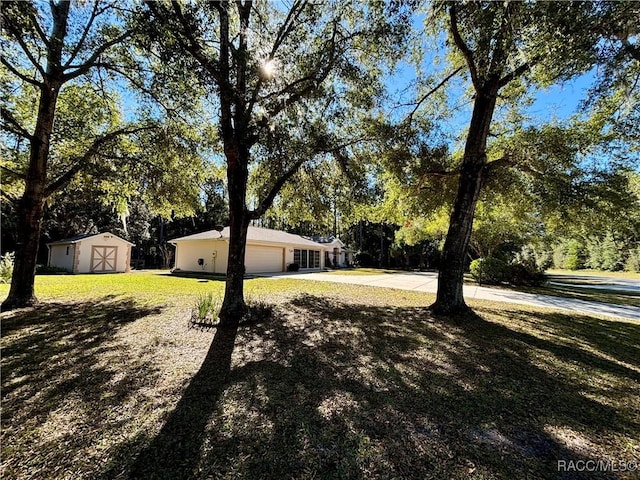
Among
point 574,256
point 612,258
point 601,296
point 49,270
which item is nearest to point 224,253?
point 49,270

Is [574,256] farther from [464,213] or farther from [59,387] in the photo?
[59,387]

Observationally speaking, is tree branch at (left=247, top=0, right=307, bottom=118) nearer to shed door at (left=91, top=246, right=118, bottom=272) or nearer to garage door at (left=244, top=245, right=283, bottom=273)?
garage door at (left=244, top=245, right=283, bottom=273)

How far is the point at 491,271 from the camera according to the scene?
14.5m

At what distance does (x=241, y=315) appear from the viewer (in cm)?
596

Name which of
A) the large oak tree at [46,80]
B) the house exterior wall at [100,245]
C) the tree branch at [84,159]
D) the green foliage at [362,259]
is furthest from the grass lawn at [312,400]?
the green foliage at [362,259]

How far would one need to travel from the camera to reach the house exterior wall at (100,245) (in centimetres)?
1802

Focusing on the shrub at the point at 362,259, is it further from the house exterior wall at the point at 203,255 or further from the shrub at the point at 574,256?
the shrub at the point at 574,256

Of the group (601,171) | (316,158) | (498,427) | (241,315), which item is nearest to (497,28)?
(316,158)

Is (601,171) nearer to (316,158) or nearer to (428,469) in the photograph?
(316,158)

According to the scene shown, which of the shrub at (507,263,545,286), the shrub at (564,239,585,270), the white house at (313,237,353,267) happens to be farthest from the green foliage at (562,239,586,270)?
the shrub at (507,263,545,286)

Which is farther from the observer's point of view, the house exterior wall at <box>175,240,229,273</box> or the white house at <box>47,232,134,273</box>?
the white house at <box>47,232,134,273</box>

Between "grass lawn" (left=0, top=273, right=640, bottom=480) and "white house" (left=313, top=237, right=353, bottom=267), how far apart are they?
23.6 metres

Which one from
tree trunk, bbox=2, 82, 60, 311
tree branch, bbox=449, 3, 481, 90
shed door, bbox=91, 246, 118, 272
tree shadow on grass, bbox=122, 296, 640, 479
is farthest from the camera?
shed door, bbox=91, 246, 118, 272

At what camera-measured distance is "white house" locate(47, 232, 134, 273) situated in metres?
18.0
